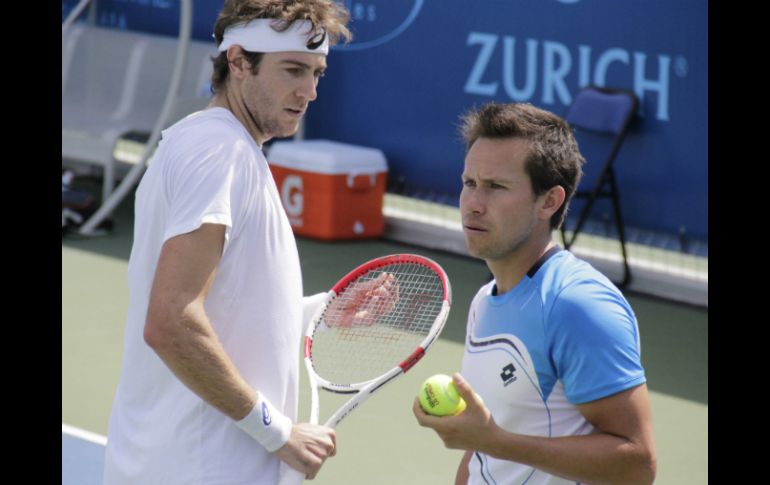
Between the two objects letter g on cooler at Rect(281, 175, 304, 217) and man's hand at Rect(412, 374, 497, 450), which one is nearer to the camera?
man's hand at Rect(412, 374, 497, 450)

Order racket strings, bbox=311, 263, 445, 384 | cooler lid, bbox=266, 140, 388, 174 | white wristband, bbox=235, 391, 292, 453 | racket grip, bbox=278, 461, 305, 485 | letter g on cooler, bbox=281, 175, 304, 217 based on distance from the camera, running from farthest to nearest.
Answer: letter g on cooler, bbox=281, 175, 304, 217 < cooler lid, bbox=266, 140, 388, 174 < racket strings, bbox=311, 263, 445, 384 < racket grip, bbox=278, 461, 305, 485 < white wristband, bbox=235, 391, 292, 453

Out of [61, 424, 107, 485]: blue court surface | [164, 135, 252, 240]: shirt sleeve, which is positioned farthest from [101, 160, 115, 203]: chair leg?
[164, 135, 252, 240]: shirt sleeve

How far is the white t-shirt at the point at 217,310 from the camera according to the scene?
115 inches

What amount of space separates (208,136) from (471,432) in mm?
873

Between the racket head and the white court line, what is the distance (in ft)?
5.40

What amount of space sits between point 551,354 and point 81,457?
309 cm

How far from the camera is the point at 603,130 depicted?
777 centimetres

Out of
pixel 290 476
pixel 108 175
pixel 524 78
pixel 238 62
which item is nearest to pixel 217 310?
pixel 290 476

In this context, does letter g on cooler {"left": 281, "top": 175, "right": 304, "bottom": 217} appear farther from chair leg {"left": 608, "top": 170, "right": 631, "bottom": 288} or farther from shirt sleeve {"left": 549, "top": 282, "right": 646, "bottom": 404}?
shirt sleeve {"left": 549, "top": 282, "right": 646, "bottom": 404}

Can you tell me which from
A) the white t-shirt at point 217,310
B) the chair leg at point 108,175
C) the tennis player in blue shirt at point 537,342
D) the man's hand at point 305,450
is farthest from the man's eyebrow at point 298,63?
the chair leg at point 108,175

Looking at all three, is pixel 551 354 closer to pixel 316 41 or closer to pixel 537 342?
pixel 537 342

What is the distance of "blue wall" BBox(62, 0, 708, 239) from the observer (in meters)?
7.60

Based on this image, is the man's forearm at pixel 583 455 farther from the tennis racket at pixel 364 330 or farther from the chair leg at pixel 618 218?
the chair leg at pixel 618 218
